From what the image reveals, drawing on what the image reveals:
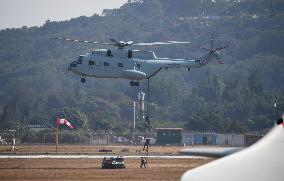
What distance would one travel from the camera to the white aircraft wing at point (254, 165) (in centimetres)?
1442

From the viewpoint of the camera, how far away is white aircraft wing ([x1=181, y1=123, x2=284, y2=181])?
47.3ft

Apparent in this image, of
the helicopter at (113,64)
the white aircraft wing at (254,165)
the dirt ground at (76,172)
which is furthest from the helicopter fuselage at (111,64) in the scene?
the white aircraft wing at (254,165)

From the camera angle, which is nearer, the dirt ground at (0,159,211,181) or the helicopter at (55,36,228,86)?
the dirt ground at (0,159,211,181)

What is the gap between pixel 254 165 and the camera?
14617 millimetres

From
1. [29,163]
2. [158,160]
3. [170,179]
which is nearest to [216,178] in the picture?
[170,179]

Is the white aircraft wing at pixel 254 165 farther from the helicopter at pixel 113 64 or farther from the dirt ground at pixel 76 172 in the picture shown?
the helicopter at pixel 113 64

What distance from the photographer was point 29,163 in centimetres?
7244

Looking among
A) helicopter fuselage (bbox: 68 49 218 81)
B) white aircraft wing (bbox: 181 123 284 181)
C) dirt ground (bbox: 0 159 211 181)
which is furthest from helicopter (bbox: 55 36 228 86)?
white aircraft wing (bbox: 181 123 284 181)

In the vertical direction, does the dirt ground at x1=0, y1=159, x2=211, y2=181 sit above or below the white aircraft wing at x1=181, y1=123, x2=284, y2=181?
below

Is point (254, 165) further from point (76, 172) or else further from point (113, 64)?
point (113, 64)

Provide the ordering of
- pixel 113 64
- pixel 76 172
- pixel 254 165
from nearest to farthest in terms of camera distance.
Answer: pixel 254 165, pixel 76 172, pixel 113 64

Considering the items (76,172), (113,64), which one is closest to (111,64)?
(113,64)

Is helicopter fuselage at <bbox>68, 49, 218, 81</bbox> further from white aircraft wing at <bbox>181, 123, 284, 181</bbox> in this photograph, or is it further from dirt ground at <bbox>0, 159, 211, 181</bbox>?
white aircraft wing at <bbox>181, 123, 284, 181</bbox>

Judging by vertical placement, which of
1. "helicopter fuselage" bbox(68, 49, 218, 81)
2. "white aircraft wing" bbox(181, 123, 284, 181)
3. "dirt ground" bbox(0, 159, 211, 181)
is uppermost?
"helicopter fuselage" bbox(68, 49, 218, 81)
